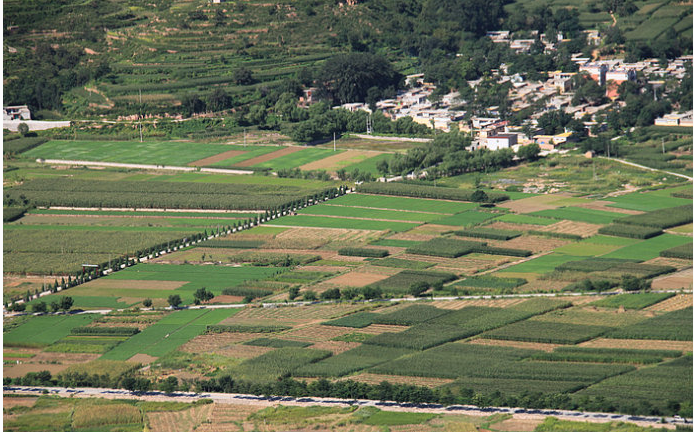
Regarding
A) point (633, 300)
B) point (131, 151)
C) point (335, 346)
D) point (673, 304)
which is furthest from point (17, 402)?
point (131, 151)

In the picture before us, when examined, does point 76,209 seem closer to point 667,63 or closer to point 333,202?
point 333,202

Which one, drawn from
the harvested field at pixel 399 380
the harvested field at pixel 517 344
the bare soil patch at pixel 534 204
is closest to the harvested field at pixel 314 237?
the bare soil patch at pixel 534 204

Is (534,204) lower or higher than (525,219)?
higher

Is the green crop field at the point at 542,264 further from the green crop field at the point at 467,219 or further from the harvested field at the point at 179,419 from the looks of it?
the harvested field at the point at 179,419

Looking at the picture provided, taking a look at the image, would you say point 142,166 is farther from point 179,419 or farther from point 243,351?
point 179,419

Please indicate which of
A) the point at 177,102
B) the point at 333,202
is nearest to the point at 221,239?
the point at 333,202

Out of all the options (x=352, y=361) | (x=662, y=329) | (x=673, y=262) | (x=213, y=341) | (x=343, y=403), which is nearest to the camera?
(x=343, y=403)
